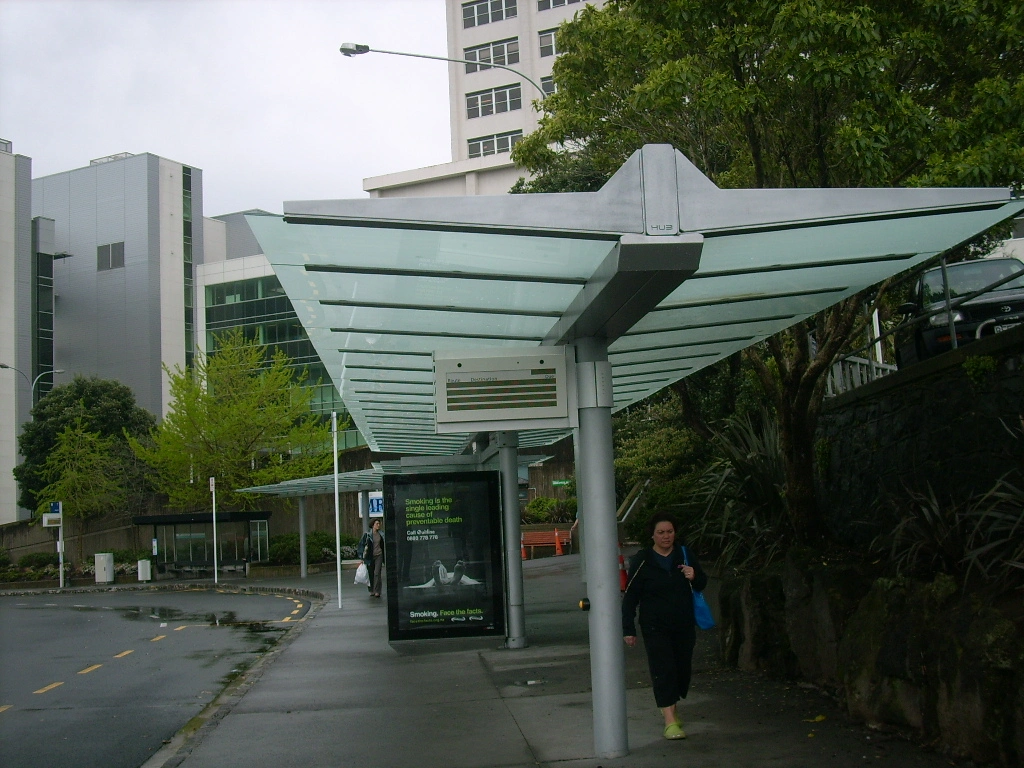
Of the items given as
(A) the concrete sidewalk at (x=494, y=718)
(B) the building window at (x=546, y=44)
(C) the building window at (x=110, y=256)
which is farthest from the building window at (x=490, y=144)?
(A) the concrete sidewalk at (x=494, y=718)

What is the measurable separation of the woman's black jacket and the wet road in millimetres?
3824

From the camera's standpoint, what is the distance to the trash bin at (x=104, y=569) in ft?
129

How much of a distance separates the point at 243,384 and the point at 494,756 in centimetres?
3755

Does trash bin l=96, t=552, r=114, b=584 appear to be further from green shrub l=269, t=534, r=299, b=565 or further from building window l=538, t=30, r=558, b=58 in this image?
building window l=538, t=30, r=558, b=58

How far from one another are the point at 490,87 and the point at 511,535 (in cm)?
5616

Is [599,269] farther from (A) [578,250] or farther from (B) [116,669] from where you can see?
(B) [116,669]

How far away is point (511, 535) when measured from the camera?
11.7m

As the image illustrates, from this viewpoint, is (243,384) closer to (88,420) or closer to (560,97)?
(88,420)

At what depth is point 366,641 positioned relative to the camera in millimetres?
14586

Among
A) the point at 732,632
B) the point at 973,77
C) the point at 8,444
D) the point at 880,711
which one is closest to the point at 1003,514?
the point at 880,711

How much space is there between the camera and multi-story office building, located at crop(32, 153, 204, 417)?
72688 mm

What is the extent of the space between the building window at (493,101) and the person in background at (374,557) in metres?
45.3

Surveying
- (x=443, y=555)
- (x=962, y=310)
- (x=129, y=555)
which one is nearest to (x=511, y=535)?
(x=443, y=555)

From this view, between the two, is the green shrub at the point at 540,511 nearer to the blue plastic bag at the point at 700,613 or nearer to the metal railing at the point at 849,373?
the metal railing at the point at 849,373
